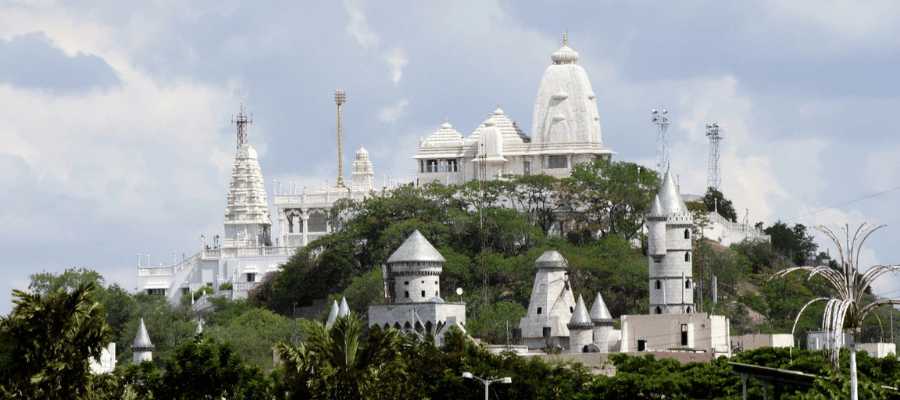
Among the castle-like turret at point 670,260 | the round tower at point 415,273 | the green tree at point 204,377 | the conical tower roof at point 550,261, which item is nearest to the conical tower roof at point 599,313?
the castle-like turret at point 670,260

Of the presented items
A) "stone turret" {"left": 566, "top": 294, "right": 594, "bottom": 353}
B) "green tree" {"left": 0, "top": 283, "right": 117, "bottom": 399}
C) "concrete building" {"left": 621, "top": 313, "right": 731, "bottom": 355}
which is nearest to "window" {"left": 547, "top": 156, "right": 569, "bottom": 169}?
"stone turret" {"left": 566, "top": 294, "right": 594, "bottom": 353}

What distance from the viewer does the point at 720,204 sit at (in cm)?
15350

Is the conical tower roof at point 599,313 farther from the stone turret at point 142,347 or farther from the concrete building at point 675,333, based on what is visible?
the stone turret at point 142,347

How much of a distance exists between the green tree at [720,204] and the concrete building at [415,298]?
4621cm

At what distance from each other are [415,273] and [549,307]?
24.3 feet

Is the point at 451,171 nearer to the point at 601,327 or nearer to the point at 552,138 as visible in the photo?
the point at 552,138

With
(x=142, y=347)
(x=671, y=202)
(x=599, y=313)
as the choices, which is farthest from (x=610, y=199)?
(x=142, y=347)

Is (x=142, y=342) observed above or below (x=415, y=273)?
below

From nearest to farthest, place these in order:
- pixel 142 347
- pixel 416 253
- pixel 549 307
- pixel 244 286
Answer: pixel 549 307 < pixel 416 253 < pixel 142 347 < pixel 244 286

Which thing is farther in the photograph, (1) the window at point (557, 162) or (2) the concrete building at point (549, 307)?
(1) the window at point (557, 162)

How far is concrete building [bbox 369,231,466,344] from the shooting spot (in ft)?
340

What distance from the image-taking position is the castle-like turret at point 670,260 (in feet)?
344

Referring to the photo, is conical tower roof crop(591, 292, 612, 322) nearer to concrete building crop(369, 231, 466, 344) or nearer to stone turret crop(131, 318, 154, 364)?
concrete building crop(369, 231, 466, 344)

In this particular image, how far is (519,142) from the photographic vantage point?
145 metres
